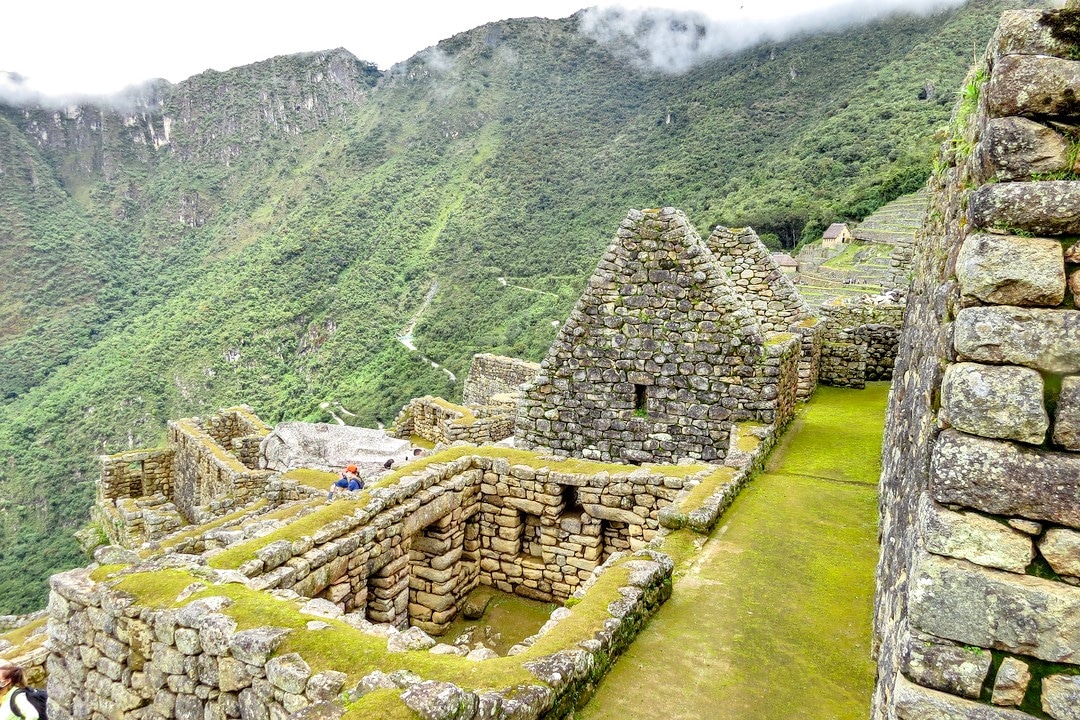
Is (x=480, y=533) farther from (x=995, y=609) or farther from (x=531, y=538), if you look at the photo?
(x=995, y=609)

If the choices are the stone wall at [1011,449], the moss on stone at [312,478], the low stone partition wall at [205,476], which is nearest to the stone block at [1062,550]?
the stone wall at [1011,449]

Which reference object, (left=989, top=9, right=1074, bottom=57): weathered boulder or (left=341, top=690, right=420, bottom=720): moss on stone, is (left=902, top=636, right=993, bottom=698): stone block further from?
(left=989, top=9, right=1074, bottom=57): weathered boulder

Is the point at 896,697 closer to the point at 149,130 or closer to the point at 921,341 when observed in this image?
the point at 921,341

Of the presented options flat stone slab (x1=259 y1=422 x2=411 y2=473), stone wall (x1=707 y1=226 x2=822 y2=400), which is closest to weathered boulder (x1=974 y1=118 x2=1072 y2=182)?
stone wall (x1=707 y1=226 x2=822 y2=400)

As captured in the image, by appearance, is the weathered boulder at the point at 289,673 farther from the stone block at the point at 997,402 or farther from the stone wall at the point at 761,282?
the stone wall at the point at 761,282

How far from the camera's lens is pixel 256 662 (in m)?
3.13

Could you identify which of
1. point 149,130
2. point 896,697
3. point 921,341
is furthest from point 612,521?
point 149,130

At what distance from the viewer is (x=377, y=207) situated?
374ft

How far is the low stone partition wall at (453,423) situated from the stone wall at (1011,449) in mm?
11937

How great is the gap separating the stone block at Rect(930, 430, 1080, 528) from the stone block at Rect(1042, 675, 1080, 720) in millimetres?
439

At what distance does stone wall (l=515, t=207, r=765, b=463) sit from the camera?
22.1 ft

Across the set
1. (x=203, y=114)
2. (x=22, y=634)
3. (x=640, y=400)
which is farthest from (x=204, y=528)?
(x=203, y=114)

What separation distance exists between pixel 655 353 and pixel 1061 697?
5.30 meters

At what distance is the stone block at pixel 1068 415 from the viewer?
5.66ft
